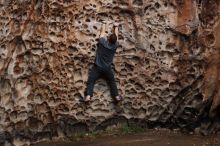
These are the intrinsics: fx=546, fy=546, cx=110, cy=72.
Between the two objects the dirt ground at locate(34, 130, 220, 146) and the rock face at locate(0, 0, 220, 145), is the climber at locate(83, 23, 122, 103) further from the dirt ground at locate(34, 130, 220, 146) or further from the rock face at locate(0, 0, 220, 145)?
the dirt ground at locate(34, 130, 220, 146)

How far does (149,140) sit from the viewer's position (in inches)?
292

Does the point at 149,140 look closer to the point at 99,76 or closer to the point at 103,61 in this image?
the point at 99,76

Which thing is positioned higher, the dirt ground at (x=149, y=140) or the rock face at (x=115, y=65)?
the rock face at (x=115, y=65)

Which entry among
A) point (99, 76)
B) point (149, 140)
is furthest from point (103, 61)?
point (149, 140)

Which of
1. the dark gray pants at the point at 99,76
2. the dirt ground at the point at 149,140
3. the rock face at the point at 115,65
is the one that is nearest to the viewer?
the rock face at the point at 115,65

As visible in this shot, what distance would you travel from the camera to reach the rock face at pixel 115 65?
711 centimetres

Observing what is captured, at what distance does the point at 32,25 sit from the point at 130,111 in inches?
72.0

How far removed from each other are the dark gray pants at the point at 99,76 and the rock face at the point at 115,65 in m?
0.09

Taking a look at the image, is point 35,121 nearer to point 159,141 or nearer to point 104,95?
point 104,95

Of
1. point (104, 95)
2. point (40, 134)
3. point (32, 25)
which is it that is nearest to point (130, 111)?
point (104, 95)

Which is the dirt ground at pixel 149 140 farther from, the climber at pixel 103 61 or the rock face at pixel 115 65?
the climber at pixel 103 61

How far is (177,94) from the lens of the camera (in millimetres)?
7742

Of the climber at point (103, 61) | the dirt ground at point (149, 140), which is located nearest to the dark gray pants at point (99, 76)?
the climber at point (103, 61)

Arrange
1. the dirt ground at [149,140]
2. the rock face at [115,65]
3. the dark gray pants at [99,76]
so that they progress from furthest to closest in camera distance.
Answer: the dark gray pants at [99,76]
the dirt ground at [149,140]
the rock face at [115,65]
